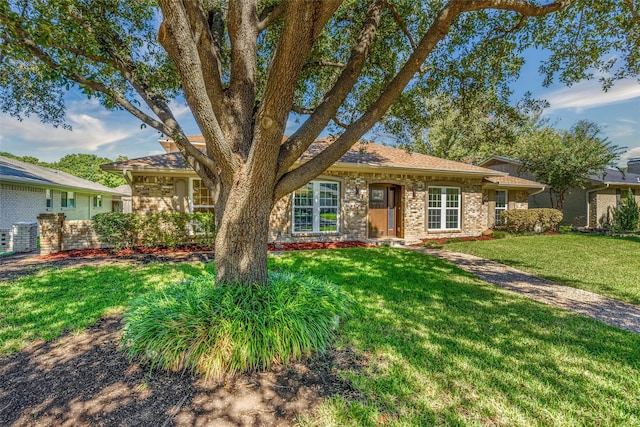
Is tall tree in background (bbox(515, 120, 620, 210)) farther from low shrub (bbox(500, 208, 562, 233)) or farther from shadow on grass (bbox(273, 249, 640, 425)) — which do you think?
shadow on grass (bbox(273, 249, 640, 425))

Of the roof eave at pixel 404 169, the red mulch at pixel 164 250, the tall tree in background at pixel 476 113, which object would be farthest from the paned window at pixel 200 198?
the tall tree in background at pixel 476 113

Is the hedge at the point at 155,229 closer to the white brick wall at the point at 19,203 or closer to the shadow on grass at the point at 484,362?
the shadow on grass at the point at 484,362

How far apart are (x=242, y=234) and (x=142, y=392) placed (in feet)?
5.54

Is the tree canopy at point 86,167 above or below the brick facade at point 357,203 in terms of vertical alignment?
above

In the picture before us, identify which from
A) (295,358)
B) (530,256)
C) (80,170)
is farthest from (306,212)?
(80,170)

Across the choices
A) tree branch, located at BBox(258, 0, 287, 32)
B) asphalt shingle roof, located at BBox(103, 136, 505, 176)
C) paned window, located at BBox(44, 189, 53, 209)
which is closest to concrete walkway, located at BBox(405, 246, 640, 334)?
asphalt shingle roof, located at BBox(103, 136, 505, 176)

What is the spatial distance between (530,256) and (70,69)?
11.3 metres

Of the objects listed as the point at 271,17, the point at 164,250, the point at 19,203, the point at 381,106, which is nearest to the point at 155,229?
the point at 164,250

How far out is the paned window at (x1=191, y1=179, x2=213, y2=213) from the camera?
32.0 feet

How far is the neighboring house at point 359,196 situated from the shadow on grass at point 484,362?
5.86m

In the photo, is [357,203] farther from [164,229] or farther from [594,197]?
[594,197]

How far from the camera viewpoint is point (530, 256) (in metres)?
8.58

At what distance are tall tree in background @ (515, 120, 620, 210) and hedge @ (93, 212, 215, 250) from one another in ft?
56.0

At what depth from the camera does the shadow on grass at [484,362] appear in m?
2.11
